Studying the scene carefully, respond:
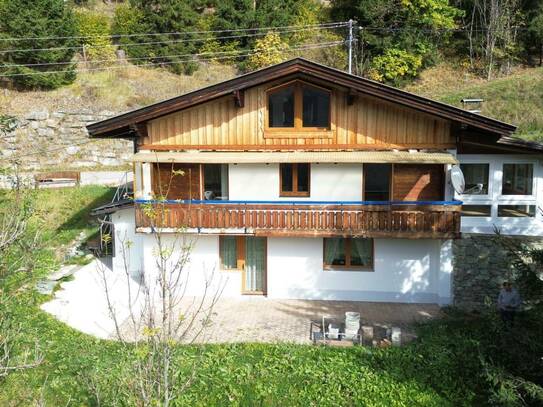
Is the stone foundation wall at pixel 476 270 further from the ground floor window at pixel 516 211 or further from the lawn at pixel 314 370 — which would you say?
the lawn at pixel 314 370

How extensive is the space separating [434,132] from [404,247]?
3.90 m

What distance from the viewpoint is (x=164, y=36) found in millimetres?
38875

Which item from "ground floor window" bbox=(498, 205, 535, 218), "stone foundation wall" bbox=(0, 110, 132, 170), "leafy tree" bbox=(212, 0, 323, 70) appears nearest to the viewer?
"ground floor window" bbox=(498, 205, 535, 218)

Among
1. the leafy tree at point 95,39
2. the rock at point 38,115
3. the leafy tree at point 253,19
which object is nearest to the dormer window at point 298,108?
the rock at point 38,115

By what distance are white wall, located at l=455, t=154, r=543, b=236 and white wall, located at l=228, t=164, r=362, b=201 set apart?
356 centimetres

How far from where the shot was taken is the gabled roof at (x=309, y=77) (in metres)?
13.9

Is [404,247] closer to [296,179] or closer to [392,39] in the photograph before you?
[296,179]

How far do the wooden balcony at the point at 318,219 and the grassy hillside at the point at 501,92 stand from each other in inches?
496

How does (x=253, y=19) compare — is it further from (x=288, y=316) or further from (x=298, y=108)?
(x=288, y=316)

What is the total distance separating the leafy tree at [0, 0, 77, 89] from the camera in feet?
105

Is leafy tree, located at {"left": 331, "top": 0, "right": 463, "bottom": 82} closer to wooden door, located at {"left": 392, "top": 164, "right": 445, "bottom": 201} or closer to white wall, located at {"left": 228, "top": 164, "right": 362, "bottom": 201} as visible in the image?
wooden door, located at {"left": 392, "top": 164, "right": 445, "bottom": 201}

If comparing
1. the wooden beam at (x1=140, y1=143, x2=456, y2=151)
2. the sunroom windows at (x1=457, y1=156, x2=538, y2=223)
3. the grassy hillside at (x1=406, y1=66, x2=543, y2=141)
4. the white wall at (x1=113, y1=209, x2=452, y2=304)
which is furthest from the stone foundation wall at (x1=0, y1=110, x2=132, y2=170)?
the grassy hillside at (x1=406, y1=66, x2=543, y2=141)

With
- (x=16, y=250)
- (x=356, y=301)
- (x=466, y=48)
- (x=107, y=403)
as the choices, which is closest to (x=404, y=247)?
(x=356, y=301)

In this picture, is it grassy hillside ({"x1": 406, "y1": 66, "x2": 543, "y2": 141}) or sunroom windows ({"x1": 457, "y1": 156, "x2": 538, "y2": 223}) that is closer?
sunroom windows ({"x1": 457, "y1": 156, "x2": 538, "y2": 223})
